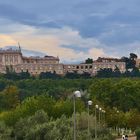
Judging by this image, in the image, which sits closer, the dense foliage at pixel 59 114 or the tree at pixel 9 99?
the dense foliage at pixel 59 114

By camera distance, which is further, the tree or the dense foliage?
the tree

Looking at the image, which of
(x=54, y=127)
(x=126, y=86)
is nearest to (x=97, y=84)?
(x=126, y=86)

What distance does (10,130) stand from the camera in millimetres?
41000

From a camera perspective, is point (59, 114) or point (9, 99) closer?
point (59, 114)

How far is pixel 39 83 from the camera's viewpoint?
136625 mm

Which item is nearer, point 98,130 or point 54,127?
point 54,127

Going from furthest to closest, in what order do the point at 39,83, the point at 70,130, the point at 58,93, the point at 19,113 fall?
the point at 39,83
the point at 58,93
the point at 19,113
the point at 70,130

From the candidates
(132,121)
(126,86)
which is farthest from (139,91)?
(132,121)

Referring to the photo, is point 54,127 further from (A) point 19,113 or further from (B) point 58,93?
(B) point 58,93

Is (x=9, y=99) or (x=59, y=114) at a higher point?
(x=59, y=114)

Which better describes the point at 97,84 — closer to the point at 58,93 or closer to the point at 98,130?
the point at 58,93

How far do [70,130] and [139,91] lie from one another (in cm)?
5529

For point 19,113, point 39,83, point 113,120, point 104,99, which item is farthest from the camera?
point 39,83

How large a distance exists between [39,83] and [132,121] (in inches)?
2843
